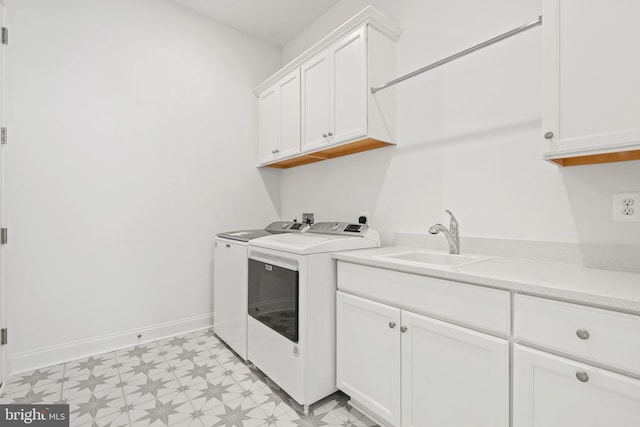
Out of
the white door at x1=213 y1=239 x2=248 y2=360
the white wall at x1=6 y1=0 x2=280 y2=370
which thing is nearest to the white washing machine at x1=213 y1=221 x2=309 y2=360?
the white door at x1=213 y1=239 x2=248 y2=360

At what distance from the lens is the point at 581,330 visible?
882 mm

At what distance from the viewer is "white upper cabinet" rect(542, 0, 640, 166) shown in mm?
1004

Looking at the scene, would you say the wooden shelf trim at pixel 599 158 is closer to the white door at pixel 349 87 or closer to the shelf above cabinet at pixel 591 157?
Result: the shelf above cabinet at pixel 591 157

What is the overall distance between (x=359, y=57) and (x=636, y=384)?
1.98m

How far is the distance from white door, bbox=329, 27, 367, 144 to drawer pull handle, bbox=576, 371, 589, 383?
153cm

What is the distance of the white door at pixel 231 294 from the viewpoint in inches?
86.4

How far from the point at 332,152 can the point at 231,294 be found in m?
1.38

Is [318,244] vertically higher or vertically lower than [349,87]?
lower

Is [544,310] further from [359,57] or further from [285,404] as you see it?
[359,57]

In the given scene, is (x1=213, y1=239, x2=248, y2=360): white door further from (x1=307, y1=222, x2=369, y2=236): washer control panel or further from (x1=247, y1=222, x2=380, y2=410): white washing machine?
(x1=307, y1=222, x2=369, y2=236): washer control panel

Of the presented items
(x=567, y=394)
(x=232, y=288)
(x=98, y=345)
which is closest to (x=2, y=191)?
(x=98, y=345)

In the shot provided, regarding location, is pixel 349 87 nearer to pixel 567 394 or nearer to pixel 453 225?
pixel 453 225

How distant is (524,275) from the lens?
111 centimetres

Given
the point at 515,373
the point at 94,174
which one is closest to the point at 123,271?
the point at 94,174
